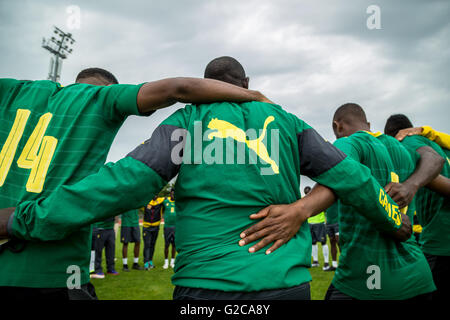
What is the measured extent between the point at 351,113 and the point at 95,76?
2.62m

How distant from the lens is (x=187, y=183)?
5.89 ft

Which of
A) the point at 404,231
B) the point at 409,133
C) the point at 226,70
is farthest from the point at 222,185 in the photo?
the point at 409,133

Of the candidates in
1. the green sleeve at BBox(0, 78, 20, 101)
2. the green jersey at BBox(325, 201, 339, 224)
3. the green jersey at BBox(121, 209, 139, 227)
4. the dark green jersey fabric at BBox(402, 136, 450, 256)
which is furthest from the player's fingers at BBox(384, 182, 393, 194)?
the green jersey at BBox(121, 209, 139, 227)

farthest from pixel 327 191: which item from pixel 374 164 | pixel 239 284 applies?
pixel 374 164

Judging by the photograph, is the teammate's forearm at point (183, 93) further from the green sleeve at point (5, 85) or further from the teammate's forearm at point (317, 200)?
the green sleeve at point (5, 85)

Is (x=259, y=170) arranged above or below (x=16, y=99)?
below

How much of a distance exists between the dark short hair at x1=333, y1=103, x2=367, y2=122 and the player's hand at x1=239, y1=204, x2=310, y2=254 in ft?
6.79

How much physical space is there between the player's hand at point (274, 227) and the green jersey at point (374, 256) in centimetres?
102

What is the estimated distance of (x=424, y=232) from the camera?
4184mm

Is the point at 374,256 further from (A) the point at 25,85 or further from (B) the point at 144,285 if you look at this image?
(B) the point at 144,285

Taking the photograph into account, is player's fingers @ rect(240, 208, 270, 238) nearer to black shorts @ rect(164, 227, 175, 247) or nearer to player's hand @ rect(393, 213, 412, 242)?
player's hand @ rect(393, 213, 412, 242)

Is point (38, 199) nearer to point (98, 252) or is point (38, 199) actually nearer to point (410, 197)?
point (410, 197)
